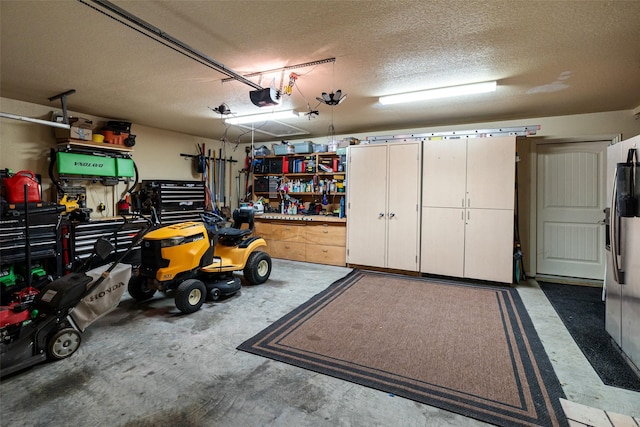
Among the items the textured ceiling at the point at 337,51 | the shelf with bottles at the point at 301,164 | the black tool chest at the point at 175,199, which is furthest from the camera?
the shelf with bottles at the point at 301,164

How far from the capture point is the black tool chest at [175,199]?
542 centimetres

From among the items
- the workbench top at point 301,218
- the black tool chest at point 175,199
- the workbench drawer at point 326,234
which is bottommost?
the workbench drawer at point 326,234

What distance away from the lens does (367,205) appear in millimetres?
5238

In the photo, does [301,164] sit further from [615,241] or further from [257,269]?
[615,241]

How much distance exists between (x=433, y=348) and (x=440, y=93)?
270 cm

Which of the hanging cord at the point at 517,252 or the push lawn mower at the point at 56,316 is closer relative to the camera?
the push lawn mower at the point at 56,316

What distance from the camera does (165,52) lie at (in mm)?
2725

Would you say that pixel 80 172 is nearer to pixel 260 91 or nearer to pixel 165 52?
pixel 165 52

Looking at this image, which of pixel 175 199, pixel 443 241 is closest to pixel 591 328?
pixel 443 241

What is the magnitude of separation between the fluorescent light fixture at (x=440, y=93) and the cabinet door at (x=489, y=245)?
176 cm

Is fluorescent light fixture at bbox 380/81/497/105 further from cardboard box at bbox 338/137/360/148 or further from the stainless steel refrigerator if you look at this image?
cardboard box at bbox 338/137/360/148

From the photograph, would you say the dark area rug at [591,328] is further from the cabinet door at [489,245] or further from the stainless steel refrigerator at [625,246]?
the cabinet door at [489,245]

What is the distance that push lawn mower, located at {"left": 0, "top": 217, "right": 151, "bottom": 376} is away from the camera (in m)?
2.21

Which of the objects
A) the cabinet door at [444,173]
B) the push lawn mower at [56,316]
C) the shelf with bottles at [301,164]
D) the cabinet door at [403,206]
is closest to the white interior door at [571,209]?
the cabinet door at [444,173]
